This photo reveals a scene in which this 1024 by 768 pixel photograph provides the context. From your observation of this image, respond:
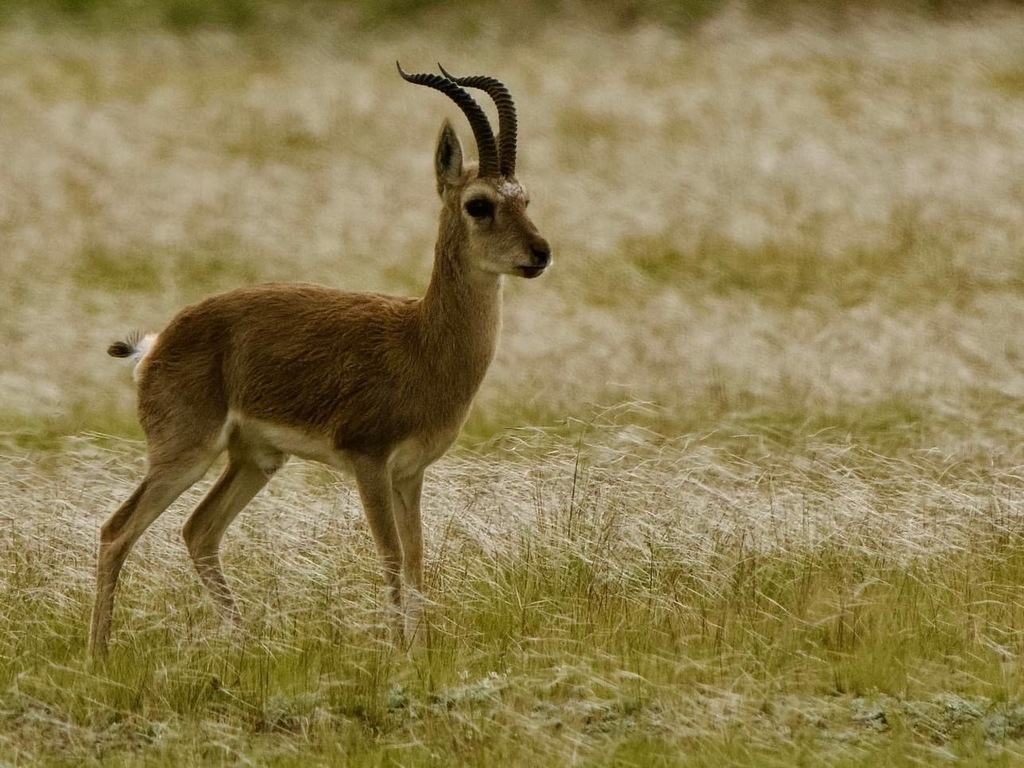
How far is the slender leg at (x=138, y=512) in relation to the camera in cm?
907

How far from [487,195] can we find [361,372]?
3.74 feet

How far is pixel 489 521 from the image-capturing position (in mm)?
10539

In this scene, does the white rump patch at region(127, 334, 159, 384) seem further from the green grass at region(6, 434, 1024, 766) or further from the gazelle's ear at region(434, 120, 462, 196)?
the gazelle's ear at region(434, 120, 462, 196)

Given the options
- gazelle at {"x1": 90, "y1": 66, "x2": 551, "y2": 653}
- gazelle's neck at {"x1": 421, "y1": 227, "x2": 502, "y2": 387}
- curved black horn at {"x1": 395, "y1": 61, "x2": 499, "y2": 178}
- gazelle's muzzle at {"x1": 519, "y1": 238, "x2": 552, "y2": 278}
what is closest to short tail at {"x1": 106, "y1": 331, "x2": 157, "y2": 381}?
gazelle at {"x1": 90, "y1": 66, "x2": 551, "y2": 653}

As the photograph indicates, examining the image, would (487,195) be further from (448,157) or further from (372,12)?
(372,12)

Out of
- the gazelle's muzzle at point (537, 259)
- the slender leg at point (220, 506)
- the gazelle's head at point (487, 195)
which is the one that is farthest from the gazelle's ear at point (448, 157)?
the slender leg at point (220, 506)

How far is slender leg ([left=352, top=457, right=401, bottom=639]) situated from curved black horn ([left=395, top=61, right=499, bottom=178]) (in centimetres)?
171

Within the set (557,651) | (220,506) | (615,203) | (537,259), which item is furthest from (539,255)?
(615,203)

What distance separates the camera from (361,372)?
9273 millimetres

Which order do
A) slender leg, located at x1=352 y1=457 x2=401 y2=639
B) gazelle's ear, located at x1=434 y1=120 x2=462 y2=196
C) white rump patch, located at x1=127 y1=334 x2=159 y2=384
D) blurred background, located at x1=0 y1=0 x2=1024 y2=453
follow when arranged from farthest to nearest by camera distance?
blurred background, located at x1=0 y1=0 x2=1024 y2=453 < white rump patch, located at x1=127 y1=334 x2=159 y2=384 < gazelle's ear, located at x1=434 y1=120 x2=462 y2=196 < slender leg, located at x1=352 y1=457 x2=401 y2=639

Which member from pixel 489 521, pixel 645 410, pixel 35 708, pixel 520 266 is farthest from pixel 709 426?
pixel 35 708

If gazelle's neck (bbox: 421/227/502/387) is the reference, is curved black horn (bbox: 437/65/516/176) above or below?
above

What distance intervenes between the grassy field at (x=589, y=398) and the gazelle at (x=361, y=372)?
543mm

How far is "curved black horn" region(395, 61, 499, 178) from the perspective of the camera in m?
9.10
